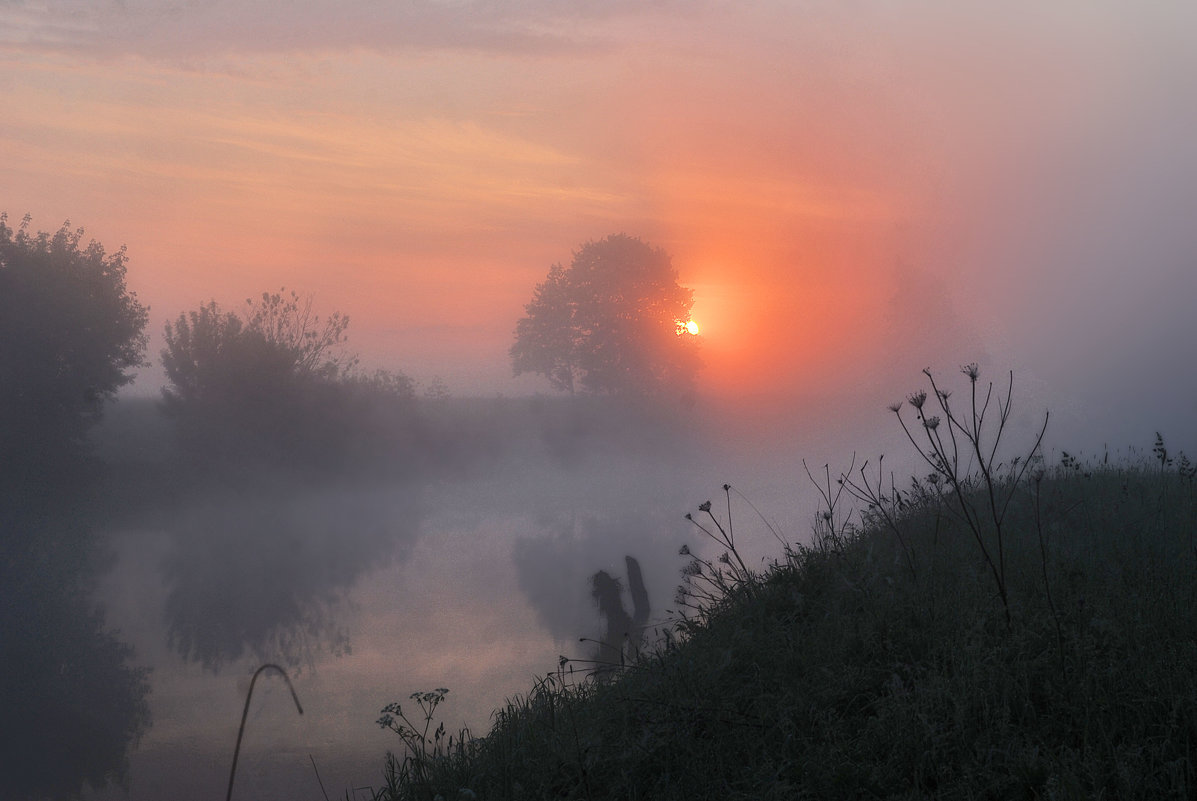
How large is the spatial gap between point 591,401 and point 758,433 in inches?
498

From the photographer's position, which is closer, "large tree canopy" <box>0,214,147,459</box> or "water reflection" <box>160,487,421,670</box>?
"water reflection" <box>160,487,421,670</box>

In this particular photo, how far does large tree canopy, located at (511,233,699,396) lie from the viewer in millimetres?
58156

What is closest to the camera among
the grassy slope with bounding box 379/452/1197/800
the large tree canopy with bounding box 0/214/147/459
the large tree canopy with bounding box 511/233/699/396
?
the grassy slope with bounding box 379/452/1197/800

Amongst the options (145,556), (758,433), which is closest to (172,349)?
(145,556)

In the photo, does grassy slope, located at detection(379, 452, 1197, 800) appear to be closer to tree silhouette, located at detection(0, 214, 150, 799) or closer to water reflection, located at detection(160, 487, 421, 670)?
water reflection, located at detection(160, 487, 421, 670)

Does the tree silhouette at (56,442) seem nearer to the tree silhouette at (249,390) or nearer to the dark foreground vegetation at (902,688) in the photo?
the tree silhouette at (249,390)

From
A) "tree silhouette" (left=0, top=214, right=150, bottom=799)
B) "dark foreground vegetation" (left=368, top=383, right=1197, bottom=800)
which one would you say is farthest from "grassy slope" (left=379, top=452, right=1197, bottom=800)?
"tree silhouette" (left=0, top=214, right=150, bottom=799)

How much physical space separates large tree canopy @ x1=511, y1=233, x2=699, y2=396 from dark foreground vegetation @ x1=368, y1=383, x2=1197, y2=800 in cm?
5041

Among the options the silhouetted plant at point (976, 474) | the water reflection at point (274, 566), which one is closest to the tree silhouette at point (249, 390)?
the water reflection at point (274, 566)

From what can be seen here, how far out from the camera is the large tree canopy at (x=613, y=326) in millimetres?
58156

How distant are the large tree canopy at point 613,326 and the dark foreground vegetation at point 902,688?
50410mm

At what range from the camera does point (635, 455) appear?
60469mm

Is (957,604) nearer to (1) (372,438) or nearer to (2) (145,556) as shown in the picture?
(2) (145,556)

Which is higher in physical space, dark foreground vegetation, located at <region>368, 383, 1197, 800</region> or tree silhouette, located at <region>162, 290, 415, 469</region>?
tree silhouette, located at <region>162, 290, 415, 469</region>
